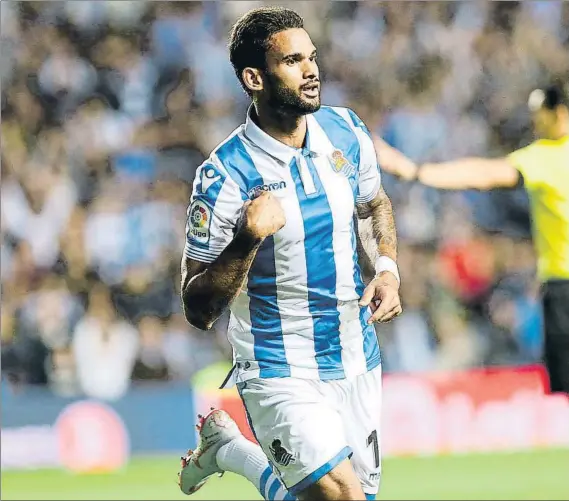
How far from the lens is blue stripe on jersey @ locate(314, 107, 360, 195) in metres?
5.25

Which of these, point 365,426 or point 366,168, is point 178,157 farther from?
point 365,426

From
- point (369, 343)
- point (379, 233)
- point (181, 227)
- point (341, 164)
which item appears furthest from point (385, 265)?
point (181, 227)

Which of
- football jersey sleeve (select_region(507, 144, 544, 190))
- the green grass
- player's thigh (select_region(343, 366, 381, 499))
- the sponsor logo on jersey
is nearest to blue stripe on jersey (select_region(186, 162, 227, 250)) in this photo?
the sponsor logo on jersey

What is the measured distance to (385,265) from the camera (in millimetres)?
5273

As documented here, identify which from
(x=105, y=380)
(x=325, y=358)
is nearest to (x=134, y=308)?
(x=105, y=380)

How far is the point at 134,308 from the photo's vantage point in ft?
38.3

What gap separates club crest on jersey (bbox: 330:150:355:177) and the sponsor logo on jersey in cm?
27

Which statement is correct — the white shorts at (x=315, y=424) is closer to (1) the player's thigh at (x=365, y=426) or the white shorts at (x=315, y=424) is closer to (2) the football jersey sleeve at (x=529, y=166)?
(1) the player's thigh at (x=365, y=426)

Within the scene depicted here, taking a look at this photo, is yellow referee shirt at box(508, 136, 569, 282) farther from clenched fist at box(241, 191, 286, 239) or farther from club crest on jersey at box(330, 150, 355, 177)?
clenched fist at box(241, 191, 286, 239)

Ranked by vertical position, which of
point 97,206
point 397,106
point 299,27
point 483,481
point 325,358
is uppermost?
point 397,106

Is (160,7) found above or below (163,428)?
above

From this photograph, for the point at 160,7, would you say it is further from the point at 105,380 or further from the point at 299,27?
the point at 299,27

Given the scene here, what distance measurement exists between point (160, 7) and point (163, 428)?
171 inches

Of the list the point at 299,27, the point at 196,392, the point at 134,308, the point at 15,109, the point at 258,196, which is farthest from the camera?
the point at 15,109
